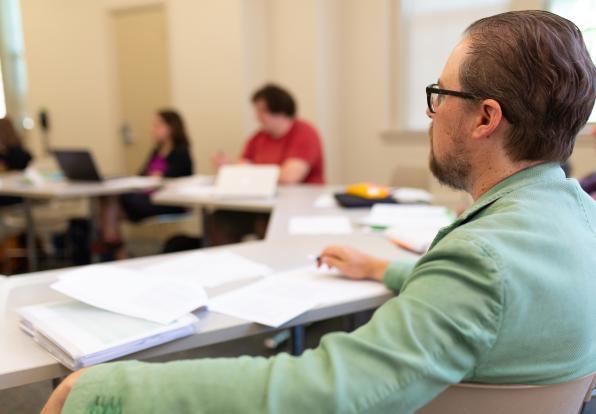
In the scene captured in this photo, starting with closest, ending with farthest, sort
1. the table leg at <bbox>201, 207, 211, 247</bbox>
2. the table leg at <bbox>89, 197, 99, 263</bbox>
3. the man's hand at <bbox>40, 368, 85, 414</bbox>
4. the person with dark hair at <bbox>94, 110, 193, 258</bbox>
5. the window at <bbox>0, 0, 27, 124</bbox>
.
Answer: the man's hand at <bbox>40, 368, 85, 414</bbox> < the table leg at <bbox>201, 207, 211, 247</bbox> < the table leg at <bbox>89, 197, 99, 263</bbox> < the person with dark hair at <bbox>94, 110, 193, 258</bbox> < the window at <bbox>0, 0, 27, 124</bbox>

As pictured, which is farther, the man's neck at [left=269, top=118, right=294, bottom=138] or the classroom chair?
the man's neck at [left=269, top=118, right=294, bottom=138]

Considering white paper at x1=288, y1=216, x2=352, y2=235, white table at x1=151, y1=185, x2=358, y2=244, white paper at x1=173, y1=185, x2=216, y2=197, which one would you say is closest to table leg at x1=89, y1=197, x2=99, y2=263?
white table at x1=151, y1=185, x2=358, y2=244

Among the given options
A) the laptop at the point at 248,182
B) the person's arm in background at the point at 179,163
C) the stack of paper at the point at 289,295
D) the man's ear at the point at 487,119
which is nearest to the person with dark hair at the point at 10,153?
the person's arm in background at the point at 179,163

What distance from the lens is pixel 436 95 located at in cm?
86

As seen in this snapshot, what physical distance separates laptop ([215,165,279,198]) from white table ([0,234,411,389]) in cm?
109

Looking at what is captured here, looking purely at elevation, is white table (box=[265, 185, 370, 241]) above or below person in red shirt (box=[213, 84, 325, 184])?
below

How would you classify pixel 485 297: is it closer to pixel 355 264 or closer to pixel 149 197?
pixel 355 264

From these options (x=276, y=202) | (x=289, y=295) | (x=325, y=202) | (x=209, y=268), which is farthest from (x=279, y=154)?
(x=289, y=295)

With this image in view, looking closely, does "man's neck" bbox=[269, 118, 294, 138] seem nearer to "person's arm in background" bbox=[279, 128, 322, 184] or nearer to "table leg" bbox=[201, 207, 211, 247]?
"person's arm in background" bbox=[279, 128, 322, 184]

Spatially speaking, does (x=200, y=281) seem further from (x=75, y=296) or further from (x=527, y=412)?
(x=527, y=412)

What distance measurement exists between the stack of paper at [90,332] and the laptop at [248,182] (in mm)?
1755

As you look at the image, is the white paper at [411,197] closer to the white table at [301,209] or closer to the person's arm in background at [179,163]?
the white table at [301,209]

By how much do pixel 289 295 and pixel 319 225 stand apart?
2.66 feet

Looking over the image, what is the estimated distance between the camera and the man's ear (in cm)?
75
